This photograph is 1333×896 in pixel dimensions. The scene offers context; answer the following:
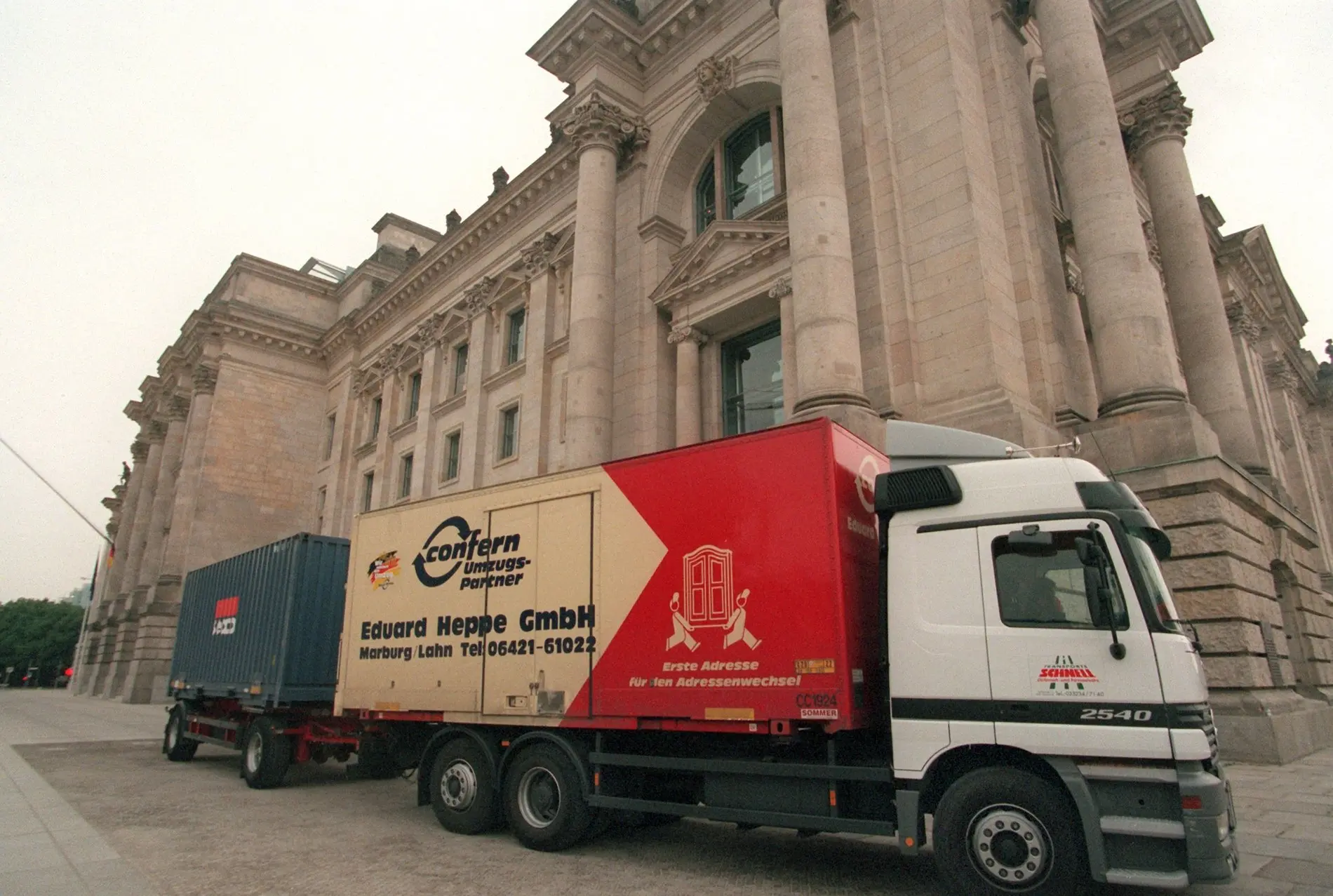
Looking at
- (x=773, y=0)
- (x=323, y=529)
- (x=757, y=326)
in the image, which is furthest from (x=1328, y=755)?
(x=323, y=529)

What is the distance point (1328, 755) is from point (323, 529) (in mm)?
37640

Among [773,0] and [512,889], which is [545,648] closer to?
[512,889]

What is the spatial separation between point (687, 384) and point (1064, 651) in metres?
14.5

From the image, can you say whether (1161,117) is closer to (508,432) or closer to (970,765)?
(970,765)

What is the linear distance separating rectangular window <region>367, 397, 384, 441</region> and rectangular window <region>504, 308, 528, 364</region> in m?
10.7

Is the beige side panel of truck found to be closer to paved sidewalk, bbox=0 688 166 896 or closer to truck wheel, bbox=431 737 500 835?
truck wheel, bbox=431 737 500 835

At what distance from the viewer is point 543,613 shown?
25.6ft

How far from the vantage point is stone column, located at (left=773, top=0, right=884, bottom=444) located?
13.3 meters

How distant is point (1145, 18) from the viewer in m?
19.9

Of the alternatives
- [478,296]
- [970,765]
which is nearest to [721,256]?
[478,296]

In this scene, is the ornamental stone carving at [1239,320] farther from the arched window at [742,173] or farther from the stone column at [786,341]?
the stone column at [786,341]

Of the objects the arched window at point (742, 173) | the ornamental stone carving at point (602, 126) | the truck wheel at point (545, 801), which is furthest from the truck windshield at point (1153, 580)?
the ornamental stone carving at point (602, 126)

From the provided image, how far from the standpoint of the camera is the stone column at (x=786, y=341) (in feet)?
54.2

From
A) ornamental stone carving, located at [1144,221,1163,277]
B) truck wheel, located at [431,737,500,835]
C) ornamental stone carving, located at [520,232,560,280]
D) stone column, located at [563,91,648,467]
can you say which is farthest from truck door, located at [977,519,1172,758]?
ornamental stone carving, located at [520,232,560,280]
